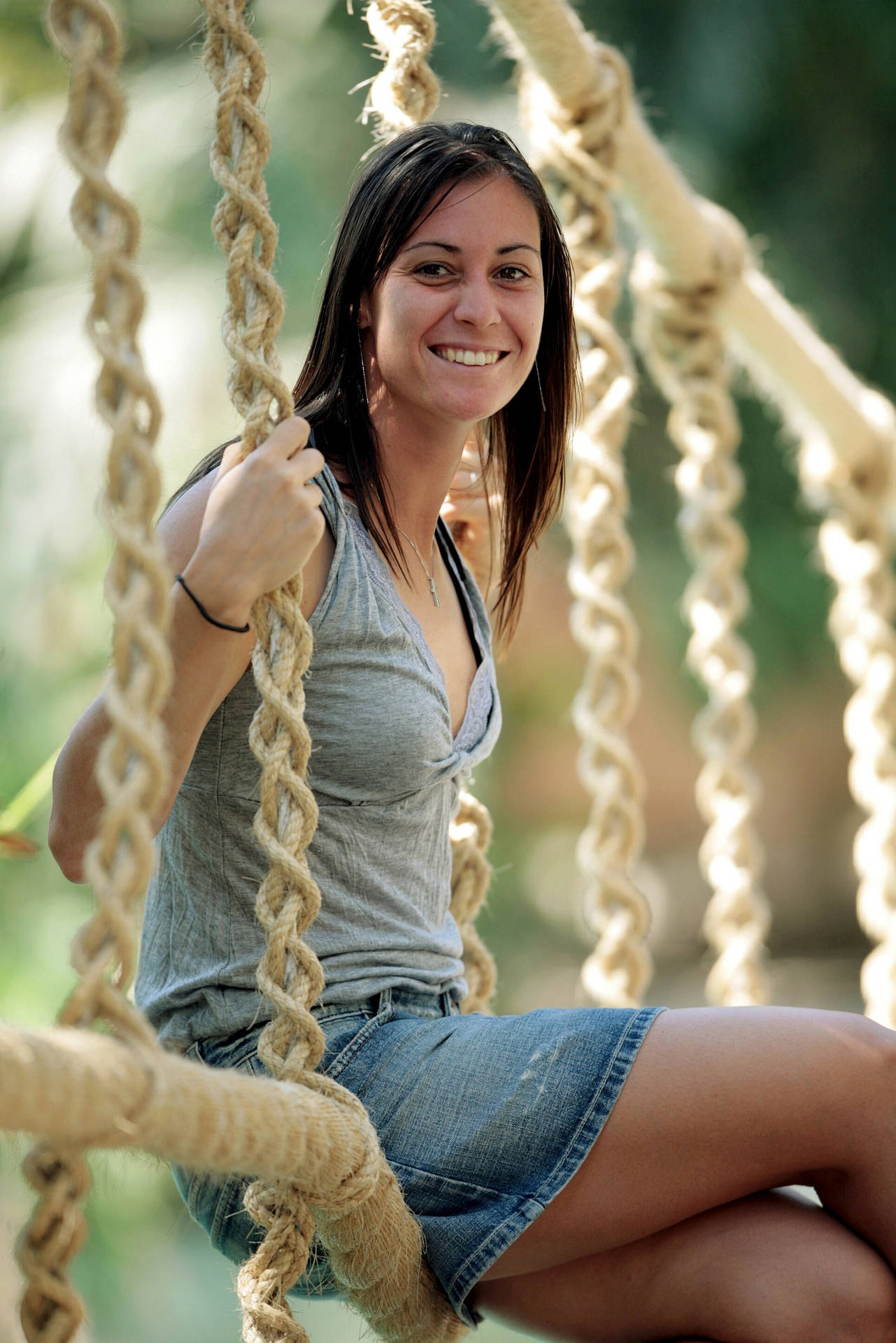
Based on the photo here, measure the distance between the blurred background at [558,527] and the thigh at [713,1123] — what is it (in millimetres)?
2636

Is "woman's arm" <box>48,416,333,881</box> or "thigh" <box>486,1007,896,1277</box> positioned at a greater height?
"woman's arm" <box>48,416,333,881</box>

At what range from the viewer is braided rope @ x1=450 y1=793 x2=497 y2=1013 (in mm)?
1145

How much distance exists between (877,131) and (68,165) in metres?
4.37

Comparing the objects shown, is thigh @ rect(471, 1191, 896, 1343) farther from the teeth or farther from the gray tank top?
the teeth

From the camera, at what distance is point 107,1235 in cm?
365

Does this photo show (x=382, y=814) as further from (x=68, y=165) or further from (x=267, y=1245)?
(x=68, y=165)

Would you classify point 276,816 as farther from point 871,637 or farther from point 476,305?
point 871,637

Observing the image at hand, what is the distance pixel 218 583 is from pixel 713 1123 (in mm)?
402

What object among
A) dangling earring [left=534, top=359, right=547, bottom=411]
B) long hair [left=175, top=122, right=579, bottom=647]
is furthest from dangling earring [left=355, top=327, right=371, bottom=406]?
dangling earring [left=534, top=359, right=547, bottom=411]

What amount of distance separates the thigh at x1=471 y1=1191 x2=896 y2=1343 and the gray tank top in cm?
20

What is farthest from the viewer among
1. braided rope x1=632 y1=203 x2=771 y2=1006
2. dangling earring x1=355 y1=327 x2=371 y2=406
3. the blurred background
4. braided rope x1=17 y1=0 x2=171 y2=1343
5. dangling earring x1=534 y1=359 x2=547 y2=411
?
the blurred background

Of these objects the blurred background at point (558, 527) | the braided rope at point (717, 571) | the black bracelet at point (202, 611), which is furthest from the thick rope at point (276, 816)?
the blurred background at point (558, 527)

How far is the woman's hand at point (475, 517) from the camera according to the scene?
3.95 ft

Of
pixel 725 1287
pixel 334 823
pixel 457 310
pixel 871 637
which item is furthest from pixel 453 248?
pixel 871 637
